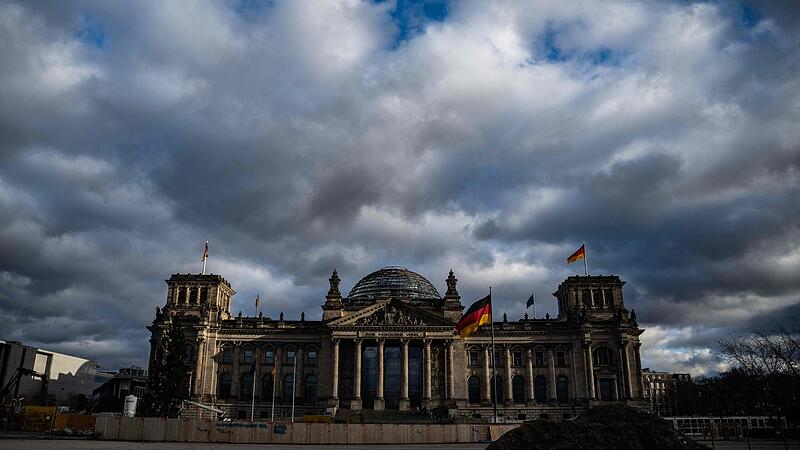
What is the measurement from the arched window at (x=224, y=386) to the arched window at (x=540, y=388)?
4983cm

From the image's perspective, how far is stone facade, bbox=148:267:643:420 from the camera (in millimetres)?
94312

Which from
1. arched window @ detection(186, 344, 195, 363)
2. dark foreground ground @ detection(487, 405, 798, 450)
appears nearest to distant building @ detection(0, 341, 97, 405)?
arched window @ detection(186, 344, 195, 363)

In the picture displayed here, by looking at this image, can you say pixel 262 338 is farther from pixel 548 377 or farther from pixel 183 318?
pixel 548 377

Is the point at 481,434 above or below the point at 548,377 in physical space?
below

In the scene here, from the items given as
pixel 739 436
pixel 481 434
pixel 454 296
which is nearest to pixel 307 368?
pixel 454 296

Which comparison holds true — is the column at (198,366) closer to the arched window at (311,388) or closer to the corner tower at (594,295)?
the arched window at (311,388)

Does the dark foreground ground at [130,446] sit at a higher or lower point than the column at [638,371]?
lower

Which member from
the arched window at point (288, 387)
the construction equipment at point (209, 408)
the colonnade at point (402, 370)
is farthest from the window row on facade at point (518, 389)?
the construction equipment at point (209, 408)

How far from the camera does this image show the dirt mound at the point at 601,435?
26.2 meters

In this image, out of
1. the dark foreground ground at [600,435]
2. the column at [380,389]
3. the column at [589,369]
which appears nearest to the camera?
the dark foreground ground at [600,435]

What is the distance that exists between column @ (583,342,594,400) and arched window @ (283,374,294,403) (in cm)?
4741

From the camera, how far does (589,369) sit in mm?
94938

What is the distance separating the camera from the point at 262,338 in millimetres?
99875

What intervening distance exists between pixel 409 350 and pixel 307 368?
56.7 feet
